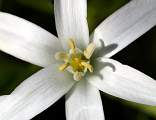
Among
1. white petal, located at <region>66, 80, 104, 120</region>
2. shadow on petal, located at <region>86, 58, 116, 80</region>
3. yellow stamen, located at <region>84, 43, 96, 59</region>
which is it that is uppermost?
yellow stamen, located at <region>84, 43, 96, 59</region>

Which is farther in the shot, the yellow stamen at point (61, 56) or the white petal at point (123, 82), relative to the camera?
the yellow stamen at point (61, 56)

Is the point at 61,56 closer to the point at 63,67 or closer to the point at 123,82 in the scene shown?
the point at 63,67

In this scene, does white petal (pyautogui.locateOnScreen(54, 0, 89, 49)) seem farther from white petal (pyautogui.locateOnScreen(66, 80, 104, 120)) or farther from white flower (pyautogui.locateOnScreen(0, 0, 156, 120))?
white petal (pyautogui.locateOnScreen(66, 80, 104, 120))

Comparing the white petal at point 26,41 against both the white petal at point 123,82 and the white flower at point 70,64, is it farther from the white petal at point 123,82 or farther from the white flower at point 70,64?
the white petal at point 123,82

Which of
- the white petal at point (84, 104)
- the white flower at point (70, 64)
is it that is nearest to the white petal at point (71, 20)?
the white flower at point (70, 64)

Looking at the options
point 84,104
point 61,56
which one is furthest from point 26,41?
point 84,104

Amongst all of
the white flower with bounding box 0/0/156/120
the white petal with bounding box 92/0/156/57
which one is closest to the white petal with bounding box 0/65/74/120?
the white flower with bounding box 0/0/156/120

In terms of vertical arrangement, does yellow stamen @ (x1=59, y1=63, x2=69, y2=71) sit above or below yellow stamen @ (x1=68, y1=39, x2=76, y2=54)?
below
